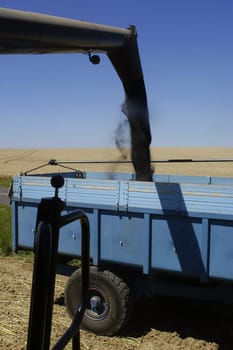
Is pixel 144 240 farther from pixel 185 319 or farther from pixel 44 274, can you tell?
pixel 44 274

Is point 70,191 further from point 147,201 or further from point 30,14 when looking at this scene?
point 30,14

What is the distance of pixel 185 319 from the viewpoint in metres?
5.33

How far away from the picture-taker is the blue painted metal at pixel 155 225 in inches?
164

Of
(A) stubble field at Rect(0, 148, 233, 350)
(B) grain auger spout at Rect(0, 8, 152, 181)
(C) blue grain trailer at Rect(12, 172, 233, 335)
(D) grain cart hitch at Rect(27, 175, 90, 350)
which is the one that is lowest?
(A) stubble field at Rect(0, 148, 233, 350)

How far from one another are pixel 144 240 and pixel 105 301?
80cm

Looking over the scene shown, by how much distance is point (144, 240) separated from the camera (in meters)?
4.50

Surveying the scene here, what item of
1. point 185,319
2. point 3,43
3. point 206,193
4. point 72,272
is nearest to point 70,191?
point 72,272

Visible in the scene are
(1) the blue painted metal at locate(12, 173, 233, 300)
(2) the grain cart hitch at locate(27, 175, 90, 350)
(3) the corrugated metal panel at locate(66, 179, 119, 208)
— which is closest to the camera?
(2) the grain cart hitch at locate(27, 175, 90, 350)

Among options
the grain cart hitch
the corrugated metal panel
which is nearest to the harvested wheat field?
the corrugated metal panel

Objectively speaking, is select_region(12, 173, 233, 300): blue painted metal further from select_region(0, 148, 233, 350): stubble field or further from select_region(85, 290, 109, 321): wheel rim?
select_region(0, 148, 233, 350): stubble field

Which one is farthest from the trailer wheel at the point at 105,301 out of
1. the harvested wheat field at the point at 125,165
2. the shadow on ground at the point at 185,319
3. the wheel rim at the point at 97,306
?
the harvested wheat field at the point at 125,165

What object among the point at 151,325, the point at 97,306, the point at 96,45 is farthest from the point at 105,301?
the point at 96,45

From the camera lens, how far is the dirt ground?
4648mm

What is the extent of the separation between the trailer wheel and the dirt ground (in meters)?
0.12
